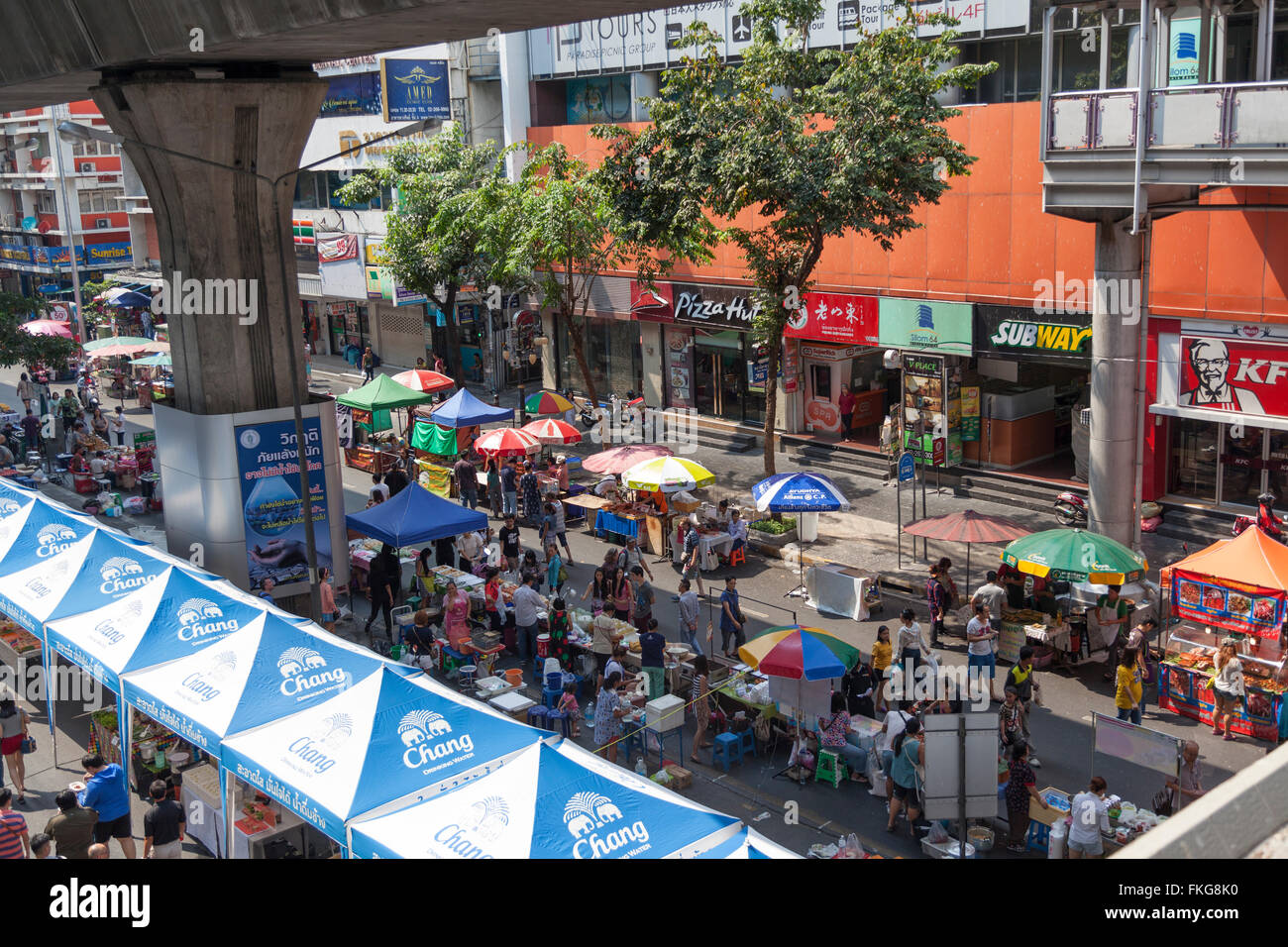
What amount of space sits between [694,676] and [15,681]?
9934mm

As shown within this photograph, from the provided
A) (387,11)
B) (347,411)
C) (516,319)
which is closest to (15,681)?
(387,11)

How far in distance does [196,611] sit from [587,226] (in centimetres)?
1714

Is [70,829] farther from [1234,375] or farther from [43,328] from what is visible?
[43,328]

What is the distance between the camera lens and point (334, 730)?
38.1 ft

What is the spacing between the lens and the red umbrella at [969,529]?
18078 millimetres

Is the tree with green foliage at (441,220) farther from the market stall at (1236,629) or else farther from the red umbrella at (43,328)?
the market stall at (1236,629)

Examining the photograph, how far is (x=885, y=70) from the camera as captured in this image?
22109 millimetres

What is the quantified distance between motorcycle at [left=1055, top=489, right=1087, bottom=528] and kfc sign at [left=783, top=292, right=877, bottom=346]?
6168 millimetres

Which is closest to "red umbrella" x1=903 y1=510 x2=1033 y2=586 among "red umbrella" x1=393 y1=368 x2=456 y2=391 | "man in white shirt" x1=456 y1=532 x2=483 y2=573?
"man in white shirt" x1=456 y1=532 x2=483 y2=573

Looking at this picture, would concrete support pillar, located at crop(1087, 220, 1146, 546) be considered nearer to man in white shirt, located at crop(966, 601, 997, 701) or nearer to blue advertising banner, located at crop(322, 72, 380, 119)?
man in white shirt, located at crop(966, 601, 997, 701)

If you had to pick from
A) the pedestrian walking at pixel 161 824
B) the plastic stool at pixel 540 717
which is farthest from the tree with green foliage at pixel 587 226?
the pedestrian walking at pixel 161 824

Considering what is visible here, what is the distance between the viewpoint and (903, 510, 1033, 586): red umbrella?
18.1 m

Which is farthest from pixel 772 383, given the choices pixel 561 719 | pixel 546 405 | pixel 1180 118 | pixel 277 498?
pixel 561 719
